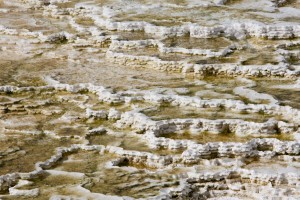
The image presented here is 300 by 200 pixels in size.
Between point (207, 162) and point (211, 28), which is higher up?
A: point (211, 28)

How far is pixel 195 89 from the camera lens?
48.2 feet

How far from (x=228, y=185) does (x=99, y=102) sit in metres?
4.92

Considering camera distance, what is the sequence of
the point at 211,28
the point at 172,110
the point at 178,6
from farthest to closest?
the point at 178,6
the point at 211,28
the point at 172,110

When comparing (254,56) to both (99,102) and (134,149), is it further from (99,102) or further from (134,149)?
(134,149)

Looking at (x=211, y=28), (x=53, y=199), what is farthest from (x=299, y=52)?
(x=53, y=199)

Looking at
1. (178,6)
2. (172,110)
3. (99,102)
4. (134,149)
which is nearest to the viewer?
(134,149)

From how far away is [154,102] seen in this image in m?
13.9

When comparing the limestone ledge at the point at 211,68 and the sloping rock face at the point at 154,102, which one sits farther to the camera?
the limestone ledge at the point at 211,68

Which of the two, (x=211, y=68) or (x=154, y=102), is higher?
(x=211, y=68)

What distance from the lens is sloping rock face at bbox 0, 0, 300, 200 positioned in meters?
10.8

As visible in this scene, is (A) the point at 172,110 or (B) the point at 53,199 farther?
(A) the point at 172,110

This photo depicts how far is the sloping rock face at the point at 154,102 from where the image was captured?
10.8 meters

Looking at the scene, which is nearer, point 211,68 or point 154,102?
point 154,102

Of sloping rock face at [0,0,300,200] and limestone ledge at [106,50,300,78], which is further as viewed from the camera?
limestone ledge at [106,50,300,78]
